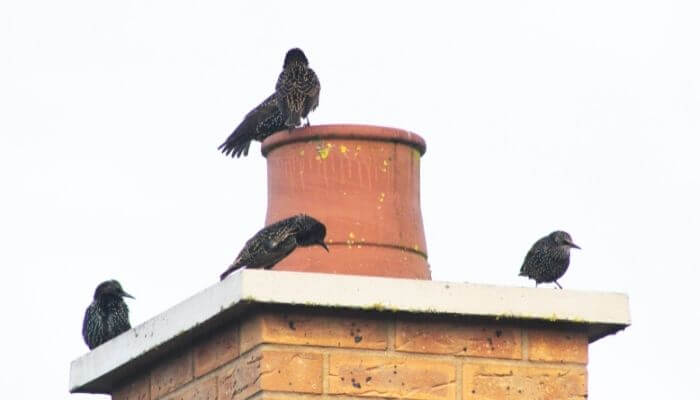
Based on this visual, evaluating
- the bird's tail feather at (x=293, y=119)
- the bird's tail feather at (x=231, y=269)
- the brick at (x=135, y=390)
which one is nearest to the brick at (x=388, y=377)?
the brick at (x=135, y=390)

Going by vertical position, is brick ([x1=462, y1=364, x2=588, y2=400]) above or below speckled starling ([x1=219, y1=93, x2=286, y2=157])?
below

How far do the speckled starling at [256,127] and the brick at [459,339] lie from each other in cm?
513

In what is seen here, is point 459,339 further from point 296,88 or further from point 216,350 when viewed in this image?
point 296,88

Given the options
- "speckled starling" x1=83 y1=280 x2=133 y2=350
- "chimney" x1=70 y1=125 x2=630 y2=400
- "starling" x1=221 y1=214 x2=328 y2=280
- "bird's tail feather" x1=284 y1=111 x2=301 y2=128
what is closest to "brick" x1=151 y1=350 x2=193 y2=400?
"chimney" x1=70 y1=125 x2=630 y2=400

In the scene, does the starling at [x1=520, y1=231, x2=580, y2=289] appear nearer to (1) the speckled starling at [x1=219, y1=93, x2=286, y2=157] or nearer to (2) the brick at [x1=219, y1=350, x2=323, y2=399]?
(1) the speckled starling at [x1=219, y1=93, x2=286, y2=157]

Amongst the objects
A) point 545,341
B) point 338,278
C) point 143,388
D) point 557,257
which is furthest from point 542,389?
point 557,257

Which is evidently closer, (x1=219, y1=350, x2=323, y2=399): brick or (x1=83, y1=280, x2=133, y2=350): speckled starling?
(x1=219, y1=350, x2=323, y2=399): brick

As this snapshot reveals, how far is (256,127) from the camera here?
10648mm

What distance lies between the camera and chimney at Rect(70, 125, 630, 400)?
4.50 m

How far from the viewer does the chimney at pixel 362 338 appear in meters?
4.50

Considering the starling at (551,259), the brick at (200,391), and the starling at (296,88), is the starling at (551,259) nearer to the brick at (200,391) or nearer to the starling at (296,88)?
the starling at (296,88)

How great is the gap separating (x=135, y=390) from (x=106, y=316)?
368 cm

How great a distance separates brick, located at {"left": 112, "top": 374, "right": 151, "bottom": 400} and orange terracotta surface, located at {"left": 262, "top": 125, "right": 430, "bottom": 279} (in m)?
0.54

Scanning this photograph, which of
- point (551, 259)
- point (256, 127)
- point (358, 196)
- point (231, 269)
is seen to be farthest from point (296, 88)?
point (358, 196)
